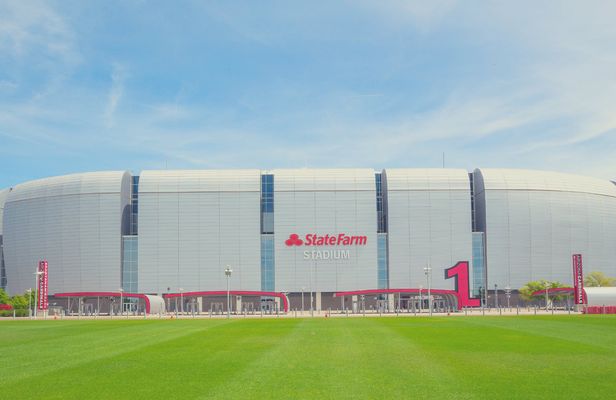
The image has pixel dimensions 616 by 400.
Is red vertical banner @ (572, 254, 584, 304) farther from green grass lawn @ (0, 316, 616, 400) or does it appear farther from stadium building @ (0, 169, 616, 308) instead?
green grass lawn @ (0, 316, 616, 400)

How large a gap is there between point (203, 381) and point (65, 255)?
4610 inches

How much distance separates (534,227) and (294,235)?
46223mm

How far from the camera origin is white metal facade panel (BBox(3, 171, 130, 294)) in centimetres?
12875

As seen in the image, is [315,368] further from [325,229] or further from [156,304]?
[325,229]

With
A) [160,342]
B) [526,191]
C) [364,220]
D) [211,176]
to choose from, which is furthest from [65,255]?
[160,342]

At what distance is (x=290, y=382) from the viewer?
2055cm

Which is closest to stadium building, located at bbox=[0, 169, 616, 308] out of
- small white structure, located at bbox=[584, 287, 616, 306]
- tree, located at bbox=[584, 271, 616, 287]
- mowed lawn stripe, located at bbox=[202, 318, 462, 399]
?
tree, located at bbox=[584, 271, 616, 287]

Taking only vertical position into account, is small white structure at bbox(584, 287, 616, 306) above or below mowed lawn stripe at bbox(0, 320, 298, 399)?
below

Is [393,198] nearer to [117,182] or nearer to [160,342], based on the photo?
[117,182]

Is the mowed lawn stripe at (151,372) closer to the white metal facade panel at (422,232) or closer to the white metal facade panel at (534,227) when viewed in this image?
the white metal facade panel at (422,232)

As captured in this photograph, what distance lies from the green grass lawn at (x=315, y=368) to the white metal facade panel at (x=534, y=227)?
3729 inches

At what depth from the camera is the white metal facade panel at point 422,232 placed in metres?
129

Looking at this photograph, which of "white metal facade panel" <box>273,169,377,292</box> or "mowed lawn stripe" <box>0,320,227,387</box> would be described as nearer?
"mowed lawn stripe" <box>0,320,227,387</box>

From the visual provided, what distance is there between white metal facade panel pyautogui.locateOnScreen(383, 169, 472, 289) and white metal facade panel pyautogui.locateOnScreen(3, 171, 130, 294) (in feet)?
172
